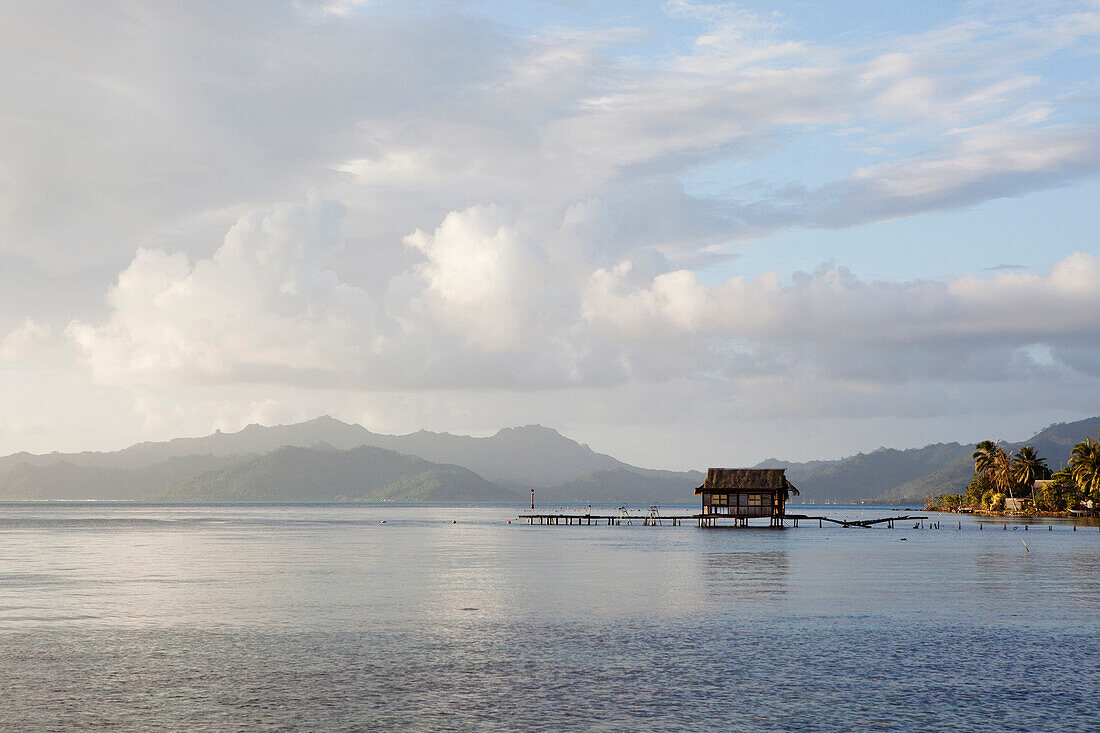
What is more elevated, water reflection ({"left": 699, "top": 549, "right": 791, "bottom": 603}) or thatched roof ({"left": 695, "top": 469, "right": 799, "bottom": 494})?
thatched roof ({"left": 695, "top": 469, "right": 799, "bottom": 494})

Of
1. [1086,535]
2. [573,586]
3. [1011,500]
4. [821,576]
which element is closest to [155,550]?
[573,586]

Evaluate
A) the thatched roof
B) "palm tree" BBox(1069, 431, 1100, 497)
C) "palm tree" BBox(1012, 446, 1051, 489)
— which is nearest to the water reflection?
the thatched roof

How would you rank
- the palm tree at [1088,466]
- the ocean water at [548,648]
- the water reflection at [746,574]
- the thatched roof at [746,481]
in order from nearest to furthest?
1. the ocean water at [548,648]
2. the water reflection at [746,574]
3. the thatched roof at [746,481]
4. the palm tree at [1088,466]

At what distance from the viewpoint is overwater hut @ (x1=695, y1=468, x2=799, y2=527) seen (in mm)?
128875

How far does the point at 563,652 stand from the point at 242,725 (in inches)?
492

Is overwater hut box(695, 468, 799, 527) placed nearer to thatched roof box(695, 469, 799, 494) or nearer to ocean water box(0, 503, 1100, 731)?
thatched roof box(695, 469, 799, 494)

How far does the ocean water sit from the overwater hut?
59.5 metres

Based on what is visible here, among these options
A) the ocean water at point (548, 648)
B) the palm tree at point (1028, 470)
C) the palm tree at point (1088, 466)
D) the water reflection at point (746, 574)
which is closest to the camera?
the ocean water at point (548, 648)

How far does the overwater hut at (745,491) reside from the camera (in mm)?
128875

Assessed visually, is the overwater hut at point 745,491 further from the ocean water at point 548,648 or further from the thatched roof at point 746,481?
the ocean water at point 548,648

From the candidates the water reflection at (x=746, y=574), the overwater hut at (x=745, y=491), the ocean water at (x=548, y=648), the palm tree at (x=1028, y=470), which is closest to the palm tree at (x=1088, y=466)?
the overwater hut at (x=745, y=491)

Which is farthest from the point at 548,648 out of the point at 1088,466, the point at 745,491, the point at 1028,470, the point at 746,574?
the point at 1028,470

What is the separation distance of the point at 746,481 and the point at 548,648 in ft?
327

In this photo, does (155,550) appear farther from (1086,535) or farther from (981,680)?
(1086,535)
